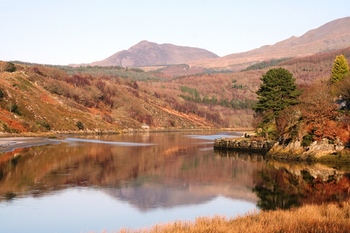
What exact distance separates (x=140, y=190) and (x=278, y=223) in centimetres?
1918

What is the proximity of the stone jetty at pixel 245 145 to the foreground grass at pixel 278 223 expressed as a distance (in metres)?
54.0

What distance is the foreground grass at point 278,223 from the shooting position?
23.9 metres

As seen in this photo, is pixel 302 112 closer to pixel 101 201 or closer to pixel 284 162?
pixel 284 162

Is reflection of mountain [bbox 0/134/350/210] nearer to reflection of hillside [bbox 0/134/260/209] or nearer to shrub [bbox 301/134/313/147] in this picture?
reflection of hillside [bbox 0/134/260/209]

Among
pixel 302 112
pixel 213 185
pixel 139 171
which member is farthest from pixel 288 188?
pixel 302 112

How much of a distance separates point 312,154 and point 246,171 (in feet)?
38.3

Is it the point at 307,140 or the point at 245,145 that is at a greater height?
the point at 307,140

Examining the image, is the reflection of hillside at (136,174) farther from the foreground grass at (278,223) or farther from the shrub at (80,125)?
the shrub at (80,125)

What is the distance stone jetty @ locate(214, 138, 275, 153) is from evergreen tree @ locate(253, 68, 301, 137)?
4.07m

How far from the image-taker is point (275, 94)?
291 ft

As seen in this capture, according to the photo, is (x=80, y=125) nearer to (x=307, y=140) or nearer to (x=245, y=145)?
(x=245, y=145)

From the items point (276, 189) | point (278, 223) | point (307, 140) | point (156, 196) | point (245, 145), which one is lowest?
point (245, 145)

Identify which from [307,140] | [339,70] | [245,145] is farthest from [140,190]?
[339,70]

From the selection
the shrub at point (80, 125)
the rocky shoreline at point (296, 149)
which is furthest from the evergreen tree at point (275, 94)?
the shrub at point (80, 125)
